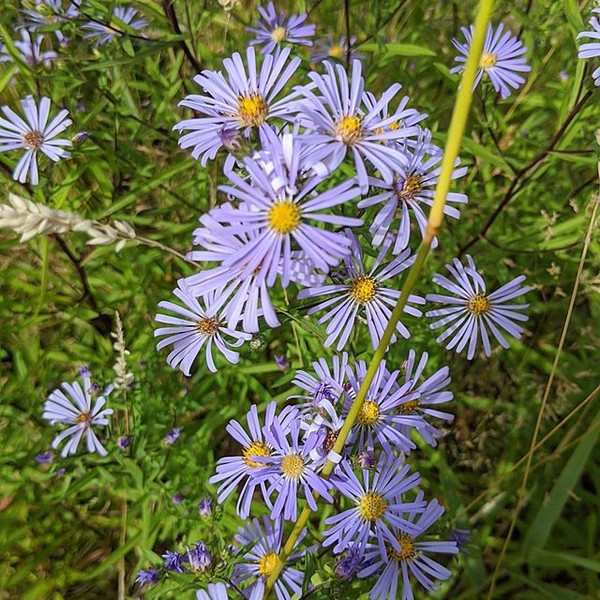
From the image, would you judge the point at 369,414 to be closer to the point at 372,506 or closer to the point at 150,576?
the point at 372,506

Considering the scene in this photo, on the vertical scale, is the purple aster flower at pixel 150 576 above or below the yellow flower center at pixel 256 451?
below

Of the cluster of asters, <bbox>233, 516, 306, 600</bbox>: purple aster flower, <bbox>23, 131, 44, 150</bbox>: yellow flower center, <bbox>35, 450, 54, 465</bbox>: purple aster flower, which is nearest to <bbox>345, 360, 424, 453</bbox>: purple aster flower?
the cluster of asters

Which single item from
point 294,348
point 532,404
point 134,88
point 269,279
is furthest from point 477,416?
point 134,88

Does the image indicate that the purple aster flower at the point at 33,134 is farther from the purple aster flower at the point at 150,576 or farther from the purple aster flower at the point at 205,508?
the purple aster flower at the point at 150,576

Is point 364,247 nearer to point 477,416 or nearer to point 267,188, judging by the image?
point 267,188

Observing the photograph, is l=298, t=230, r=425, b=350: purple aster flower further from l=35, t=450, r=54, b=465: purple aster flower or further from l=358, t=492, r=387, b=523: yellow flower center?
l=35, t=450, r=54, b=465: purple aster flower

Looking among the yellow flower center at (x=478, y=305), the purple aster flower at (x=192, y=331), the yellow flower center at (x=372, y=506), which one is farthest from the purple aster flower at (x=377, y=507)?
the yellow flower center at (x=478, y=305)
